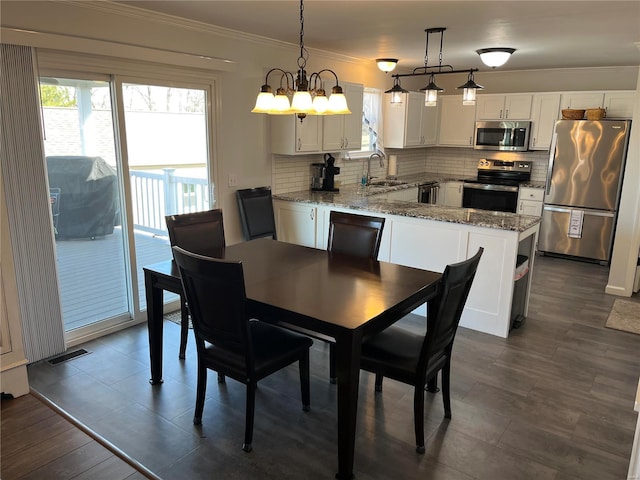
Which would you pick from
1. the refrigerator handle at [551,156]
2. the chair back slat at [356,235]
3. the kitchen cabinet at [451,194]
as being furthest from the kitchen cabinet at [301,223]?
the refrigerator handle at [551,156]

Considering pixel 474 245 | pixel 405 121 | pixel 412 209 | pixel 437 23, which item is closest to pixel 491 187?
pixel 405 121

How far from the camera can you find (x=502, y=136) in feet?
21.3

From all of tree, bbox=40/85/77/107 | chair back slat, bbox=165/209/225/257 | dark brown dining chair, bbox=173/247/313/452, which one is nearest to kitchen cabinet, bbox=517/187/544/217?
chair back slat, bbox=165/209/225/257

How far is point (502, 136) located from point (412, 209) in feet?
9.99

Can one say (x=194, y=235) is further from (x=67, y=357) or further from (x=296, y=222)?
(x=296, y=222)

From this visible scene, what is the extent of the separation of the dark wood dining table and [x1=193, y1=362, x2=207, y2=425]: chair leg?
0.46 m

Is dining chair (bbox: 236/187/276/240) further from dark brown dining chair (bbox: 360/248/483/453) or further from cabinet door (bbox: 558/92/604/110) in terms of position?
cabinet door (bbox: 558/92/604/110)

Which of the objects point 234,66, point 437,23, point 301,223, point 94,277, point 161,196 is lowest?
point 94,277

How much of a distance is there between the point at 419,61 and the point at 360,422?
460 centimetres

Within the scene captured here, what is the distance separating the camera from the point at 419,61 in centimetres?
576

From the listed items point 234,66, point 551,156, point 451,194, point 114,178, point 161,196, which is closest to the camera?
point 114,178

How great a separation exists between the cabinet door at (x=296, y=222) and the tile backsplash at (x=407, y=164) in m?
0.25

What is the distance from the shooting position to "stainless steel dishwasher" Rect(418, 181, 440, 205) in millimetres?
6300

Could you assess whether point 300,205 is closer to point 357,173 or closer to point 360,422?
point 357,173
